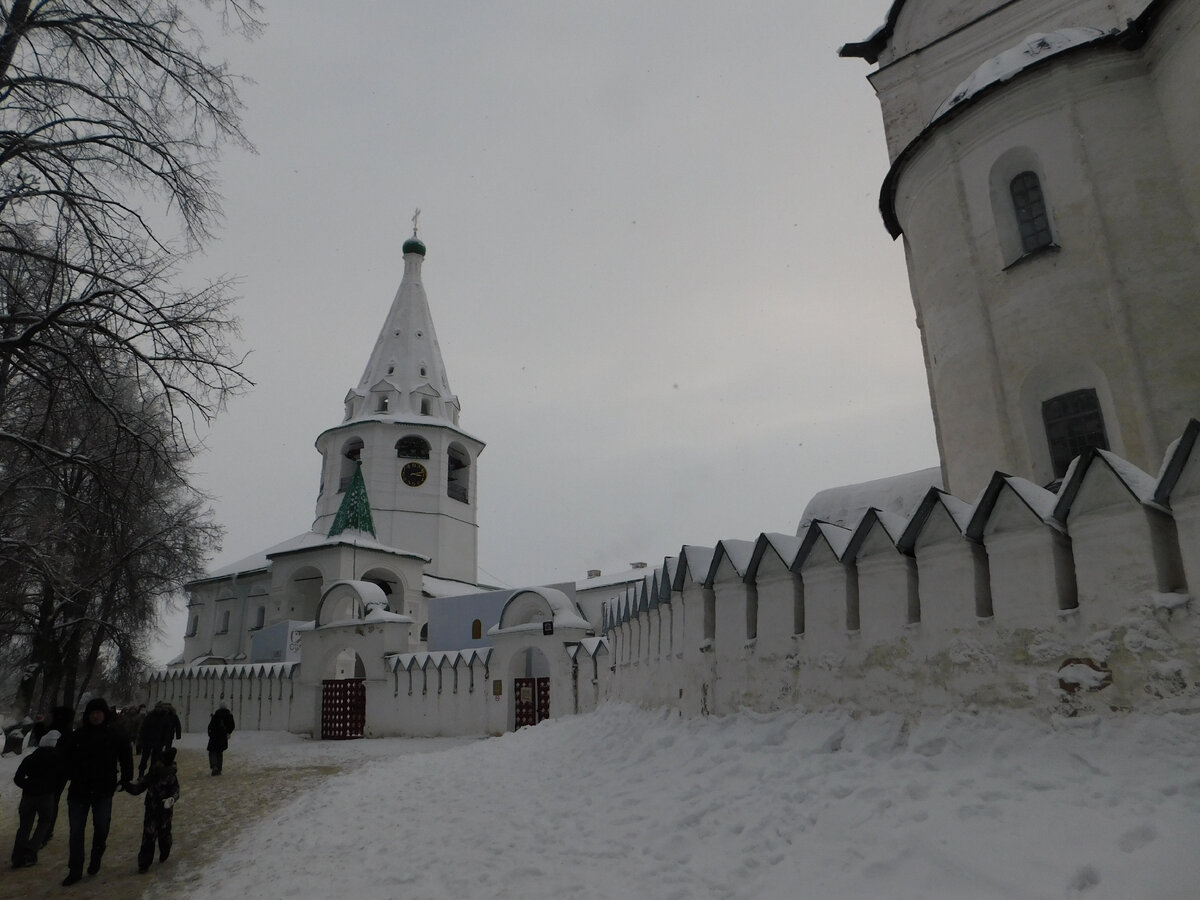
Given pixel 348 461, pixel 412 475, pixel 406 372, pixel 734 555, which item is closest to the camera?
pixel 734 555

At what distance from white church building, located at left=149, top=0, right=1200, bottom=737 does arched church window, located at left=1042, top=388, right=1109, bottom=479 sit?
0.10ft

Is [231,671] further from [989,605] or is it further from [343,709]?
[989,605]

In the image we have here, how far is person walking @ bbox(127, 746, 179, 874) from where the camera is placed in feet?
23.4

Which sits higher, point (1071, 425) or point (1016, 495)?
point (1071, 425)

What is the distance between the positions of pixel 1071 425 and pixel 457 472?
38.5 meters

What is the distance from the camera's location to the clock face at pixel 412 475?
42.6 metres

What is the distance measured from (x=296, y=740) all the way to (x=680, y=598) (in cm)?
1929

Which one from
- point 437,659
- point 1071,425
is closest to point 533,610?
point 437,659

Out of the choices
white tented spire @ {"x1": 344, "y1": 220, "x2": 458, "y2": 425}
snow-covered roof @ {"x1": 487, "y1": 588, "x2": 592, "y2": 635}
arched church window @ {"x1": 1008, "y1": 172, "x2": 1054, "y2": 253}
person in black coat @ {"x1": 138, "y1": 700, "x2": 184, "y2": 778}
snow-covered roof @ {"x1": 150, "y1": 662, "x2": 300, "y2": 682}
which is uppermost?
white tented spire @ {"x1": 344, "y1": 220, "x2": 458, "y2": 425}

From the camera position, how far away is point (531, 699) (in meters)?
21.6

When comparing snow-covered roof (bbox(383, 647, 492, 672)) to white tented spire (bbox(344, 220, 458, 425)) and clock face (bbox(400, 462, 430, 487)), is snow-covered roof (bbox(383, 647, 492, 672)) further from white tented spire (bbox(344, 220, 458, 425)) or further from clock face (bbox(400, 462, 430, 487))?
white tented spire (bbox(344, 220, 458, 425))

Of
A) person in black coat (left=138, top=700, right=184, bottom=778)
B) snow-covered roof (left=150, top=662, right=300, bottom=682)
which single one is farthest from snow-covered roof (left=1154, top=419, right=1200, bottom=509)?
snow-covered roof (left=150, top=662, right=300, bottom=682)

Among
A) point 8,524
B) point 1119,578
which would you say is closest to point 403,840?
point 1119,578

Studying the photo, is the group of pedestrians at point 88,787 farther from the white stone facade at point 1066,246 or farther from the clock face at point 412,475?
the clock face at point 412,475
